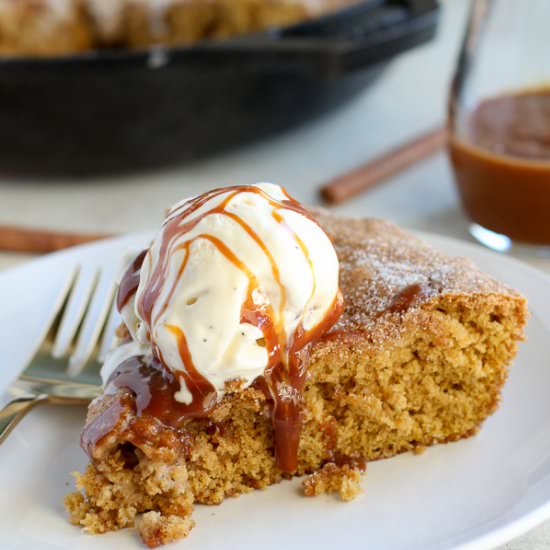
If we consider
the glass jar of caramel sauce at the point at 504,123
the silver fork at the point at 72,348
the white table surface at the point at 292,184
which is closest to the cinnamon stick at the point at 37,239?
the white table surface at the point at 292,184

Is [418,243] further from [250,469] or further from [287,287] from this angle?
[250,469]

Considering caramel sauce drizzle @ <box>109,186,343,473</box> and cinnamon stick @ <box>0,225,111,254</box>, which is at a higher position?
caramel sauce drizzle @ <box>109,186,343,473</box>

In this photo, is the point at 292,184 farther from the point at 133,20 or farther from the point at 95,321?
the point at 95,321

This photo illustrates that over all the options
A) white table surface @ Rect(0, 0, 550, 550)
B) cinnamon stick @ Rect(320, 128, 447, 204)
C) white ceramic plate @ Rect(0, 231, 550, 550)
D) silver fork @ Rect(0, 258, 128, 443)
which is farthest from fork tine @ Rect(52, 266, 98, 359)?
cinnamon stick @ Rect(320, 128, 447, 204)

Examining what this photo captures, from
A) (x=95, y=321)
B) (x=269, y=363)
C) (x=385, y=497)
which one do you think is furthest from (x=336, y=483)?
(x=95, y=321)

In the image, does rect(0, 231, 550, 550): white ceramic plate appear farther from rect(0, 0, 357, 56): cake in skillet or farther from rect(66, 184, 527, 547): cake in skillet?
rect(0, 0, 357, 56): cake in skillet

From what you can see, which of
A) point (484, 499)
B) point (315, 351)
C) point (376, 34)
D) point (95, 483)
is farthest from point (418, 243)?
point (376, 34)

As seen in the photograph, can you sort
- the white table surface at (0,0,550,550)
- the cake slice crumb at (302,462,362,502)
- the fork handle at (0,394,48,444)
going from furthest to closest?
1. the white table surface at (0,0,550,550)
2. the fork handle at (0,394,48,444)
3. the cake slice crumb at (302,462,362,502)
